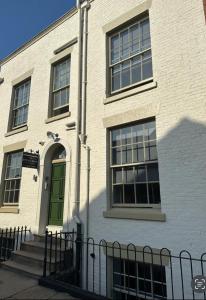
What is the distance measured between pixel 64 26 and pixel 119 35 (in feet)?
9.55

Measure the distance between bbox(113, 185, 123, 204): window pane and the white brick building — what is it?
0.03 m

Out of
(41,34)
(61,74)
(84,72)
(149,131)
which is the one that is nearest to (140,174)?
(149,131)

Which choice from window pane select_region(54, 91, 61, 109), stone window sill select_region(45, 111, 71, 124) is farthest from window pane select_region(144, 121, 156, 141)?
Answer: window pane select_region(54, 91, 61, 109)

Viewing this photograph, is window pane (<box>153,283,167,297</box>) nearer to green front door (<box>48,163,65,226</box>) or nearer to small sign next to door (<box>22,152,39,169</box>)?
green front door (<box>48,163,65,226</box>)

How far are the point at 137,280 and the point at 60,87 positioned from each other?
6792 millimetres

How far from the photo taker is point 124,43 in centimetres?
788

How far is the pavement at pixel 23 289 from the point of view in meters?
5.11

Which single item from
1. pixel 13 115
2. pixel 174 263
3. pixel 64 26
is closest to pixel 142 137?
pixel 174 263

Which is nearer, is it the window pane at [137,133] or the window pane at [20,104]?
the window pane at [137,133]

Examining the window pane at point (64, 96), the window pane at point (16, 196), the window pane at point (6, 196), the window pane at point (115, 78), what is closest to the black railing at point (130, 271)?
the window pane at point (16, 196)

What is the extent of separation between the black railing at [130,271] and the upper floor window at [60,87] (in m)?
4.51

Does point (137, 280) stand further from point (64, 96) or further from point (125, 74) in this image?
point (64, 96)

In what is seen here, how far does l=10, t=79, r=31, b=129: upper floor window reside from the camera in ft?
35.4

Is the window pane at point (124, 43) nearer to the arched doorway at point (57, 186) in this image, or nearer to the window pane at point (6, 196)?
the arched doorway at point (57, 186)
